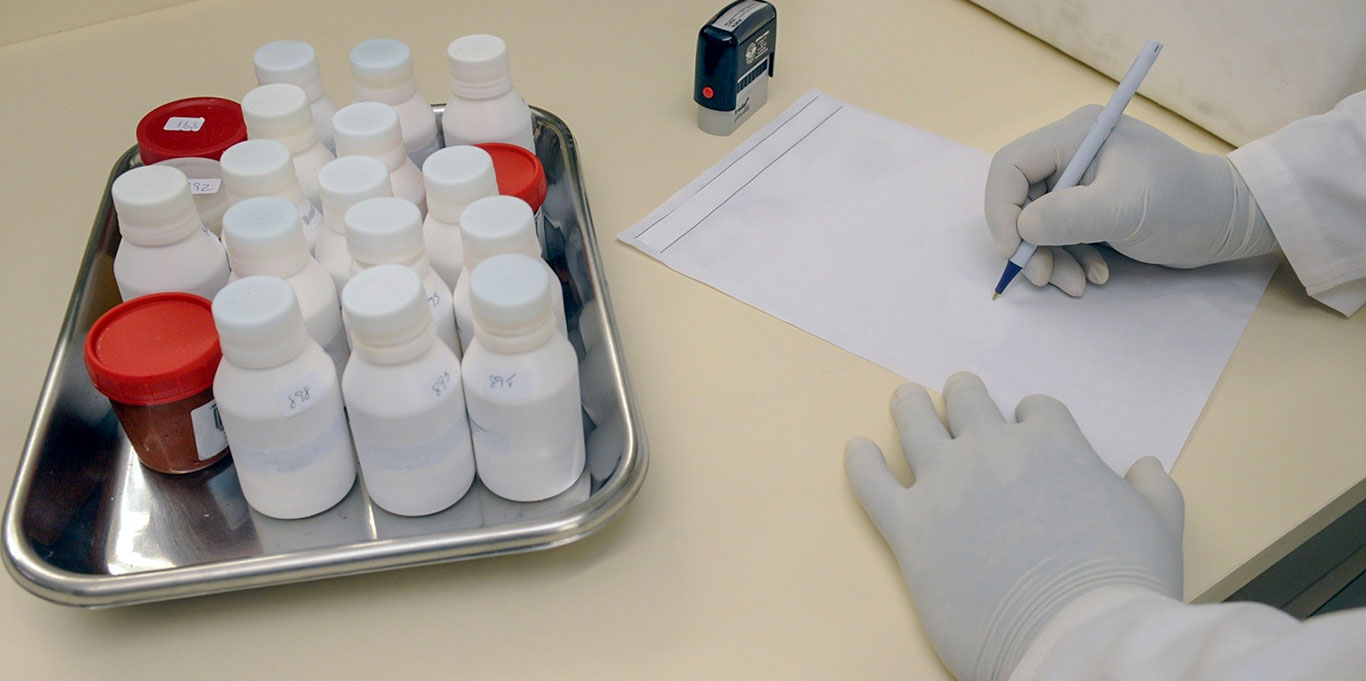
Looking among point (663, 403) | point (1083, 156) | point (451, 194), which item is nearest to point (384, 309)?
point (451, 194)

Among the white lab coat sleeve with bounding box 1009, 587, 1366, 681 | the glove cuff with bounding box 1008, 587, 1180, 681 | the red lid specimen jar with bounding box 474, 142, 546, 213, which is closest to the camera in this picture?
the white lab coat sleeve with bounding box 1009, 587, 1366, 681

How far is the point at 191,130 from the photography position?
32.2 inches

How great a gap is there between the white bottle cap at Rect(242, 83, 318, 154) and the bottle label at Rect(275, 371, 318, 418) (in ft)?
0.81

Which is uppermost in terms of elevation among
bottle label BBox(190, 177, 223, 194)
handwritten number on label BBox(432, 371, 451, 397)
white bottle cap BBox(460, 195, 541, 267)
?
white bottle cap BBox(460, 195, 541, 267)

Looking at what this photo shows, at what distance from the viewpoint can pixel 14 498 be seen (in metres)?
0.62

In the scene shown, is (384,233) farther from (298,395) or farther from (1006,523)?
(1006,523)

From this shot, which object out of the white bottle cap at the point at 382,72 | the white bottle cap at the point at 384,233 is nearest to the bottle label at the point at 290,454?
the white bottle cap at the point at 384,233

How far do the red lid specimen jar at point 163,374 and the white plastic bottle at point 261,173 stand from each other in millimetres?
83

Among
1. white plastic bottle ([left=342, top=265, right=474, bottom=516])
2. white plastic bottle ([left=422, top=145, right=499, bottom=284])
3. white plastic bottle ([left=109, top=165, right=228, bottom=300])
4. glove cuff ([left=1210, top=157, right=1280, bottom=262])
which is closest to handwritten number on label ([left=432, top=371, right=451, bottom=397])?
white plastic bottle ([left=342, top=265, right=474, bottom=516])

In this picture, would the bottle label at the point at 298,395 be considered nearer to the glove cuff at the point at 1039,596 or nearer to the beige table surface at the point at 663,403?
the beige table surface at the point at 663,403

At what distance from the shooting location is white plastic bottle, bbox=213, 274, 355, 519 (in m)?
0.58

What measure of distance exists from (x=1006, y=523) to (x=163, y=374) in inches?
20.9

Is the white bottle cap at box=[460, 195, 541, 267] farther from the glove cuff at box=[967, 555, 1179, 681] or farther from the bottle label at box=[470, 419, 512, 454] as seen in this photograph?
the glove cuff at box=[967, 555, 1179, 681]

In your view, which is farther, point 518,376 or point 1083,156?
point 1083,156
